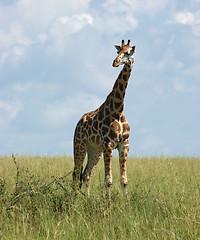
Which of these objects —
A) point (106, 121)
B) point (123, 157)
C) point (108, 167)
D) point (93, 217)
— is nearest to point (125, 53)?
point (106, 121)

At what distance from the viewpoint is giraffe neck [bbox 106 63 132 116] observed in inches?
288

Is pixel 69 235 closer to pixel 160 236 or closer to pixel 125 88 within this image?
pixel 160 236

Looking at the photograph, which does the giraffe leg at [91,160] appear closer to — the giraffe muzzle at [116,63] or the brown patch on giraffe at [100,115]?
the brown patch on giraffe at [100,115]

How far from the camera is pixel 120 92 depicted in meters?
7.42

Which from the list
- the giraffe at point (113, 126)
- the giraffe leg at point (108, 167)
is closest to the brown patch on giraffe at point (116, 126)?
the giraffe at point (113, 126)

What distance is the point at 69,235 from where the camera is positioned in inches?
183

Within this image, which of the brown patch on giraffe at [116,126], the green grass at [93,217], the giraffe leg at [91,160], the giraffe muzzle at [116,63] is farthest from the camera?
the giraffe leg at [91,160]

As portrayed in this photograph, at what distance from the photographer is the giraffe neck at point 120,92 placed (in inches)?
288

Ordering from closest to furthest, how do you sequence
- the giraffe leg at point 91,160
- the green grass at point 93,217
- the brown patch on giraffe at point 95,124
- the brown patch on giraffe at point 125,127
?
the green grass at point 93,217
the brown patch on giraffe at point 125,127
the brown patch on giraffe at point 95,124
the giraffe leg at point 91,160

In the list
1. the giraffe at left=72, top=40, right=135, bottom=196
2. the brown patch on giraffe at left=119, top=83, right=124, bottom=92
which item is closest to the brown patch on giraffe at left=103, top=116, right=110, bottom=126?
the giraffe at left=72, top=40, right=135, bottom=196

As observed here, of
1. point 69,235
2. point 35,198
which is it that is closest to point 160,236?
point 69,235

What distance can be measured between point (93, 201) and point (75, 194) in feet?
1.09

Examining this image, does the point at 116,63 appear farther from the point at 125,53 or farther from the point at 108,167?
the point at 108,167

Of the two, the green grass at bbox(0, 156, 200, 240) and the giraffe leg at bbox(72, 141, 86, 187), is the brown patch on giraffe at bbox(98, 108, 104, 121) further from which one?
the green grass at bbox(0, 156, 200, 240)
